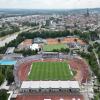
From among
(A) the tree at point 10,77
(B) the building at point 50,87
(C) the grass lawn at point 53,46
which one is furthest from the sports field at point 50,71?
(C) the grass lawn at point 53,46

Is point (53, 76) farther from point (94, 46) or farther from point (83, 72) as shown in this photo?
point (94, 46)

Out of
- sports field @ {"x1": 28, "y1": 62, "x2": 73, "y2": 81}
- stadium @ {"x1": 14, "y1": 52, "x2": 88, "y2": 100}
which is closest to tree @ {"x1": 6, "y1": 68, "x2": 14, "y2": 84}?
stadium @ {"x1": 14, "y1": 52, "x2": 88, "y2": 100}

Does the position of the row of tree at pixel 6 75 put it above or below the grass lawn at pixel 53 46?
A: above

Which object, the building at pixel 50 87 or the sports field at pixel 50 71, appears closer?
the building at pixel 50 87

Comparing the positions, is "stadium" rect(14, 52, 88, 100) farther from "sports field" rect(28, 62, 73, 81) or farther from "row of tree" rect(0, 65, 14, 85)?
"row of tree" rect(0, 65, 14, 85)

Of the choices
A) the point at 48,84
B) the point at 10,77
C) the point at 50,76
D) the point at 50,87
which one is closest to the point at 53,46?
the point at 50,76

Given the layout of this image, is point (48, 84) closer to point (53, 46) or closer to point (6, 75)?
point (6, 75)

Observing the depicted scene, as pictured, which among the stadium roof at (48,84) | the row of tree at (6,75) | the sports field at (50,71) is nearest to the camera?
the stadium roof at (48,84)

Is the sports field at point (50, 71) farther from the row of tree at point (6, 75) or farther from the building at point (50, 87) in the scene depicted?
the building at point (50, 87)
